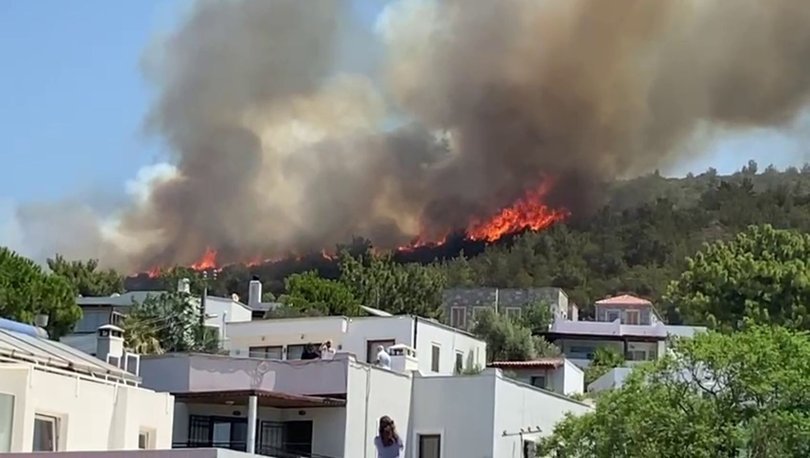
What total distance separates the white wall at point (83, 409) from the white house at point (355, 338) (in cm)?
1841

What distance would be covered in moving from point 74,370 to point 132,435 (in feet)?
5.34

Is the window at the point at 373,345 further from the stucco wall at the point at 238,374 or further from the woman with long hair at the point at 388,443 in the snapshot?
the woman with long hair at the point at 388,443

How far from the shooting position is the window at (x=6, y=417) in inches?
863

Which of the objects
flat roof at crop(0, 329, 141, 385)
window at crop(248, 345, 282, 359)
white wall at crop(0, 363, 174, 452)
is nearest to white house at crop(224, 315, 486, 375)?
window at crop(248, 345, 282, 359)

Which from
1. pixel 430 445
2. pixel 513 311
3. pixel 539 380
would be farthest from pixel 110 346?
pixel 513 311

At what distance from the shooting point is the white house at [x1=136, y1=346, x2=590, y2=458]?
3275cm

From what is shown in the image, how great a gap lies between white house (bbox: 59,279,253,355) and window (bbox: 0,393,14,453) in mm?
20069

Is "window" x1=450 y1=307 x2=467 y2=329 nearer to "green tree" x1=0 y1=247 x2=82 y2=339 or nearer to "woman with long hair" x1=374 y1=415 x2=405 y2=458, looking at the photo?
"green tree" x1=0 y1=247 x2=82 y2=339

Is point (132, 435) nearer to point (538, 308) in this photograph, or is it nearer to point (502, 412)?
point (502, 412)

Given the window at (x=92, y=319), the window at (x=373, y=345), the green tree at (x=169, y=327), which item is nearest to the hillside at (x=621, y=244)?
the window at (x=92, y=319)

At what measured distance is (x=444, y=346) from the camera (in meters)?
49.1

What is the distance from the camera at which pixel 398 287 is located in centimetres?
9475

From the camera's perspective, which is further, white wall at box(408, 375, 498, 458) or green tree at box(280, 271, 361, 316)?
green tree at box(280, 271, 361, 316)

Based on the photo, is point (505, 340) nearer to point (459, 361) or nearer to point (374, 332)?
point (459, 361)
